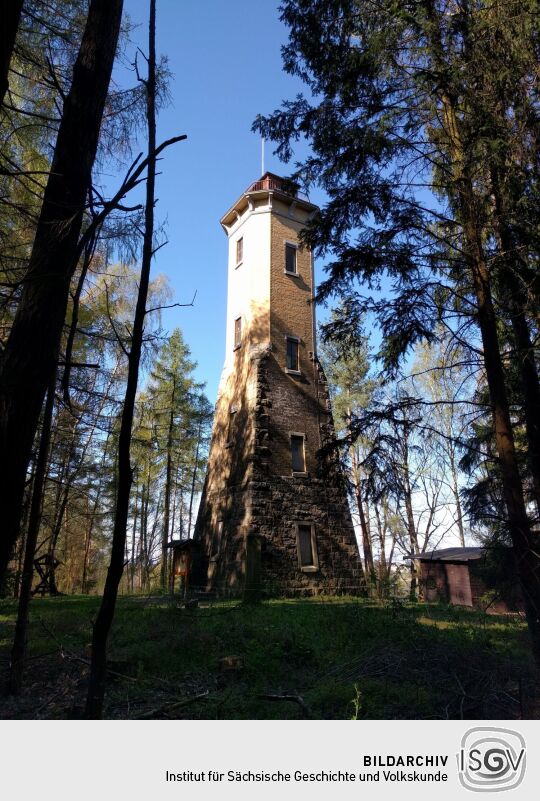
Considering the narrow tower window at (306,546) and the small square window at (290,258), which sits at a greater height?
the small square window at (290,258)

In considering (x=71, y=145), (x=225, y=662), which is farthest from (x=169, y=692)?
(x=71, y=145)

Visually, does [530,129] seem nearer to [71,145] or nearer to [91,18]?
[91,18]

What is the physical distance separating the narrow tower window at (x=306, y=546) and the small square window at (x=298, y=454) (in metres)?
2.20

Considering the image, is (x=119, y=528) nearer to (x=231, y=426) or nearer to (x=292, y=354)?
(x=231, y=426)

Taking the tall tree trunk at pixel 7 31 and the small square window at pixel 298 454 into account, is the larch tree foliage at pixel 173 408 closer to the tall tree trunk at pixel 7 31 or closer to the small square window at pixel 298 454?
the small square window at pixel 298 454

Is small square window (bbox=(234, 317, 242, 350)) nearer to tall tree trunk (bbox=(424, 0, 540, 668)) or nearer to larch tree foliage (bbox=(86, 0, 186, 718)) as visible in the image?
tall tree trunk (bbox=(424, 0, 540, 668))

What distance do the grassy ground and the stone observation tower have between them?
20.2 feet

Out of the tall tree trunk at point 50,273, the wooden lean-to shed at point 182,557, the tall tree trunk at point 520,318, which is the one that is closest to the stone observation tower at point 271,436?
the wooden lean-to shed at point 182,557

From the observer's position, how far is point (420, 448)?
686 centimetres

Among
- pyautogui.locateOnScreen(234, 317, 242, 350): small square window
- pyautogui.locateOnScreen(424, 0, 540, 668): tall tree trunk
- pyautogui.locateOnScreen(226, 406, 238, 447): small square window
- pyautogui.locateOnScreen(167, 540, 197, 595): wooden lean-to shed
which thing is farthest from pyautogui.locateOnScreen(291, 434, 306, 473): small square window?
pyautogui.locateOnScreen(424, 0, 540, 668): tall tree trunk

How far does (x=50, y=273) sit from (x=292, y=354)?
1836 centimetres

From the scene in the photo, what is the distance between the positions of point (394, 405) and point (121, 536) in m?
4.54
